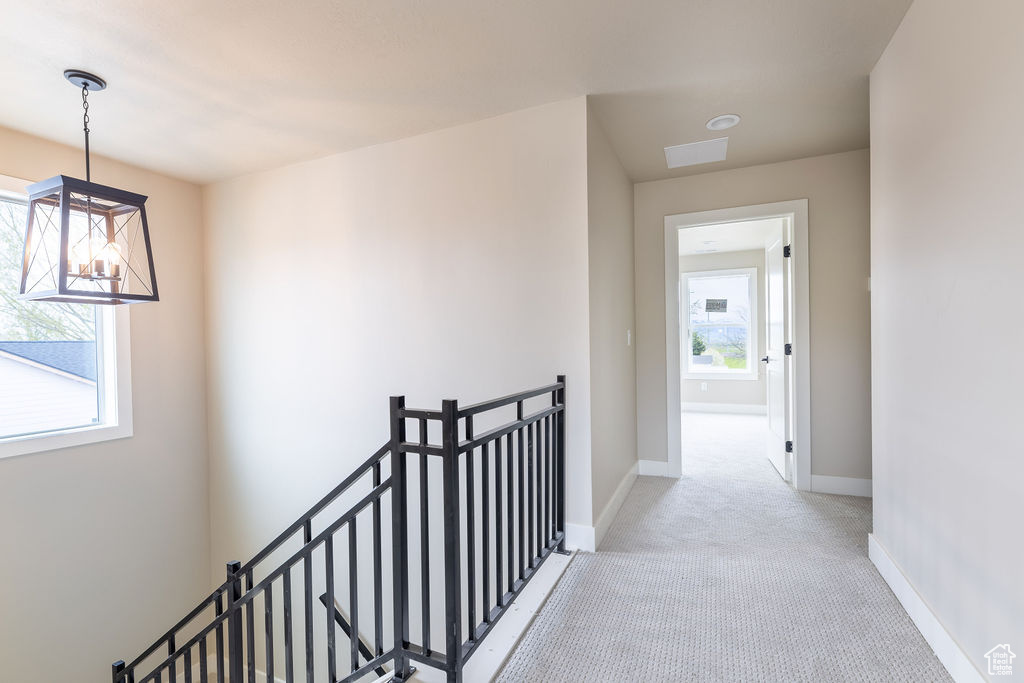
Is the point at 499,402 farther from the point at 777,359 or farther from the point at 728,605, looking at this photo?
the point at 777,359

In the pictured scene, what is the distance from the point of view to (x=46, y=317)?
2.98 m

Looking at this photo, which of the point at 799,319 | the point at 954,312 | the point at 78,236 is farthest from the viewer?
the point at 799,319

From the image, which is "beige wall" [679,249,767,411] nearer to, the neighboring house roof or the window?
the window

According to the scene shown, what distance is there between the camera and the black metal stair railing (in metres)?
1.54

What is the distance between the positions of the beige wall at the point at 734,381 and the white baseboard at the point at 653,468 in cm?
352

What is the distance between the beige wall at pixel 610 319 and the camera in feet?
8.38

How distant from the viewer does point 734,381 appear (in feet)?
22.7

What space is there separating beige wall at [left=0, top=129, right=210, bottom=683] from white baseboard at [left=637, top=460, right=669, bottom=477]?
137 inches

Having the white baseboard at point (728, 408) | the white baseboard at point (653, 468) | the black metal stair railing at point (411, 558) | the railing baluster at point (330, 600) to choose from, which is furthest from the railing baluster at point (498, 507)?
the white baseboard at point (728, 408)

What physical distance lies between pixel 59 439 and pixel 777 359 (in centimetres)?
503

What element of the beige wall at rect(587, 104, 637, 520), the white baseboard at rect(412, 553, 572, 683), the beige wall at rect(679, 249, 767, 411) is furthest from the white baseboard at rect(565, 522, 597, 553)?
the beige wall at rect(679, 249, 767, 411)

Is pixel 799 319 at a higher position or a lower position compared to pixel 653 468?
higher

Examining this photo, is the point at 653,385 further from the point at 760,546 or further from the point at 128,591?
the point at 128,591

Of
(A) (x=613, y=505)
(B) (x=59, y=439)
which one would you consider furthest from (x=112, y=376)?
(A) (x=613, y=505)
